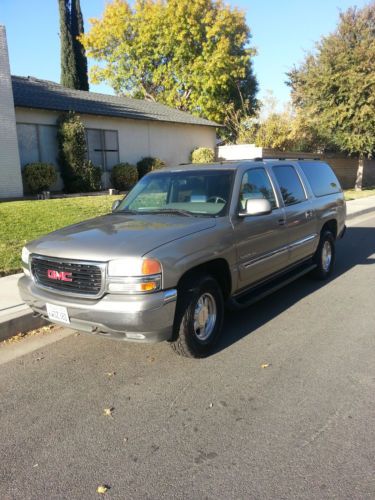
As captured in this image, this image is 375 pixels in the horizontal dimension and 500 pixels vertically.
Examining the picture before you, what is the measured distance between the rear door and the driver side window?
0.25 metres

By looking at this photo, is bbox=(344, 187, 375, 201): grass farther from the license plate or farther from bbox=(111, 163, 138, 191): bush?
the license plate

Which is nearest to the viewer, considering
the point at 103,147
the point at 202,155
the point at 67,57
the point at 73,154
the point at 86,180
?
the point at 73,154

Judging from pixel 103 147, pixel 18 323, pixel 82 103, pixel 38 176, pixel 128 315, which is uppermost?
pixel 82 103

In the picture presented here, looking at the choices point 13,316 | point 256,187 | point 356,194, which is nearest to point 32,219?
point 13,316

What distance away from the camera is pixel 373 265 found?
25.0ft

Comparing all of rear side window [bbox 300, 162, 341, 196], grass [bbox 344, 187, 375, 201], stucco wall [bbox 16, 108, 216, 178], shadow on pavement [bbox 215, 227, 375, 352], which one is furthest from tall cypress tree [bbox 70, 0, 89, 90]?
rear side window [bbox 300, 162, 341, 196]

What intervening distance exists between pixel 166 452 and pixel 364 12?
2645cm

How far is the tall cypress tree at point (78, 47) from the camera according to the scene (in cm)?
3056

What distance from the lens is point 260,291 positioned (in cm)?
491

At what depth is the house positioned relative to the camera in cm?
1436

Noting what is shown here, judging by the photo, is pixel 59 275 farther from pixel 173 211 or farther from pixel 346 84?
pixel 346 84

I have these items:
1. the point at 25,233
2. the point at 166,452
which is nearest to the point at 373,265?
the point at 166,452

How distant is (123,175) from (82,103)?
3640 mm

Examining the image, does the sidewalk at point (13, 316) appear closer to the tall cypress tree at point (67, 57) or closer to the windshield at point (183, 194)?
the windshield at point (183, 194)
